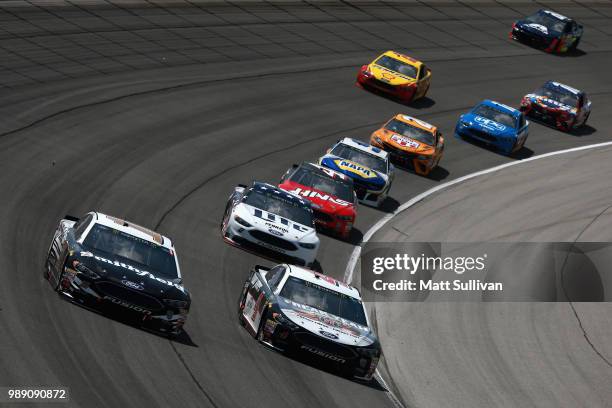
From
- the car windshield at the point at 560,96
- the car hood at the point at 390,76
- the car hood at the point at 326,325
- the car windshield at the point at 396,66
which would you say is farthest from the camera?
the car windshield at the point at 560,96

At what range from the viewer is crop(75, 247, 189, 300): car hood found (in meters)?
16.4

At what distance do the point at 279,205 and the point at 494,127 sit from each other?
1396 cm

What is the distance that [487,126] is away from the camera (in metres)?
35.4

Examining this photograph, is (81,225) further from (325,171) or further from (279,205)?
(325,171)

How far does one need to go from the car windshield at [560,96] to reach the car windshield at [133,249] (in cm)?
2450

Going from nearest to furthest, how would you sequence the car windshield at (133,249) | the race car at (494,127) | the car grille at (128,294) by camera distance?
1. the car grille at (128,294)
2. the car windshield at (133,249)
3. the race car at (494,127)

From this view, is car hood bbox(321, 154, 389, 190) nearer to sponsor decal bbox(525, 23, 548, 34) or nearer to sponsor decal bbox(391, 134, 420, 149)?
sponsor decal bbox(391, 134, 420, 149)

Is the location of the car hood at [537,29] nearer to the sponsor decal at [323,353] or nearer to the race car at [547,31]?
the race car at [547,31]

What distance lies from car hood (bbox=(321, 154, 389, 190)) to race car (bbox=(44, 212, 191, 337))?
10.9m

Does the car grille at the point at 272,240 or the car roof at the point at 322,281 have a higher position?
the car roof at the point at 322,281

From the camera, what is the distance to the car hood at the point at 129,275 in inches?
645

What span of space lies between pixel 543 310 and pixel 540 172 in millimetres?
11158

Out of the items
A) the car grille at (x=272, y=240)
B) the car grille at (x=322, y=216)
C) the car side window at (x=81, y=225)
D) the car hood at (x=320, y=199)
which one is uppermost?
the car side window at (x=81, y=225)

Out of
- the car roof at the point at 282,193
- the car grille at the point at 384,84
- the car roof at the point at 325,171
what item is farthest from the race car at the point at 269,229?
the car grille at the point at 384,84
